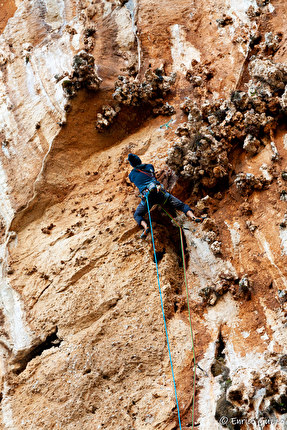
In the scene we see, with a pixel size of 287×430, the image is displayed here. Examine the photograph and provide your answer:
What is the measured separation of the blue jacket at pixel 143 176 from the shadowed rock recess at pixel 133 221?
0.39 metres

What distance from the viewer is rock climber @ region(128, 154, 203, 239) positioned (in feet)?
20.0

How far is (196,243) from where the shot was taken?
6094 mm

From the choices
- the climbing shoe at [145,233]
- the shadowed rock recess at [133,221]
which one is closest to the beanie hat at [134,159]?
the shadowed rock recess at [133,221]

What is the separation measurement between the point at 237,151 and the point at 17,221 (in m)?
4.23

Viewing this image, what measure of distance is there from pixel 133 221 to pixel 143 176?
2.58 feet

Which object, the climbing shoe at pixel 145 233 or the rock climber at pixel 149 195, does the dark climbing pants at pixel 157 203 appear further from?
the climbing shoe at pixel 145 233

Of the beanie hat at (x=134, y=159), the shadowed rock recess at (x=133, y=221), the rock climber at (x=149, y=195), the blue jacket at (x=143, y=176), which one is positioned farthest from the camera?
the beanie hat at (x=134, y=159)

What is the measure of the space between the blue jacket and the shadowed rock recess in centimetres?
39

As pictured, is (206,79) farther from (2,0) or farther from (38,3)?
(2,0)

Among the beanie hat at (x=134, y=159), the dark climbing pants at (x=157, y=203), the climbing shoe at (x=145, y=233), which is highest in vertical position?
the beanie hat at (x=134, y=159)

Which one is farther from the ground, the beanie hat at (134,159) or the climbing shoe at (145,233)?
the beanie hat at (134,159)

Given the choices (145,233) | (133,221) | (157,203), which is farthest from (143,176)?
(145,233)

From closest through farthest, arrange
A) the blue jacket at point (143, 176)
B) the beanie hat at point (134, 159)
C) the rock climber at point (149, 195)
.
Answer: the rock climber at point (149, 195), the blue jacket at point (143, 176), the beanie hat at point (134, 159)

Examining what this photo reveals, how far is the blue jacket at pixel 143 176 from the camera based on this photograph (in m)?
6.25
